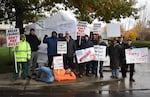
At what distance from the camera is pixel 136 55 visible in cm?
1605

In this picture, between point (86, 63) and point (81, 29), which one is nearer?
point (86, 63)

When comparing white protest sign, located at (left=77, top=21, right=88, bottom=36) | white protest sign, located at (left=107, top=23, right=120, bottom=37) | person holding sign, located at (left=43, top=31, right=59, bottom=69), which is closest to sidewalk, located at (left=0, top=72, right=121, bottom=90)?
person holding sign, located at (left=43, top=31, right=59, bottom=69)

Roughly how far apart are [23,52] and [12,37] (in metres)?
0.68

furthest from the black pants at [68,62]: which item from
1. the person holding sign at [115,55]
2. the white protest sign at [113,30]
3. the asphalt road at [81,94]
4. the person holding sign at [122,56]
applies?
the asphalt road at [81,94]

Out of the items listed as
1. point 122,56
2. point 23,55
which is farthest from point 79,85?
point 122,56

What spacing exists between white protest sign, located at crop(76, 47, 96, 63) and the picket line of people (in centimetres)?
16

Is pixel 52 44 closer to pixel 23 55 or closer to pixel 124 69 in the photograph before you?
pixel 23 55

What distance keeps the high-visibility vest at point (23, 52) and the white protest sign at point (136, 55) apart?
3.93 meters

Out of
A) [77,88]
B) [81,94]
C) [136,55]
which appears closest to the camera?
[81,94]

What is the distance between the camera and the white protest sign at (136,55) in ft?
51.8

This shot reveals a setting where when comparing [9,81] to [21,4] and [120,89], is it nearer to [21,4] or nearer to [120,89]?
[120,89]

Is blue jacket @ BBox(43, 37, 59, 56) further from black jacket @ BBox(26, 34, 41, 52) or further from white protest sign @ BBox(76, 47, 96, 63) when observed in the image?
white protest sign @ BBox(76, 47, 96, 63)

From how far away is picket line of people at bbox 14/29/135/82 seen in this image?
14.6m

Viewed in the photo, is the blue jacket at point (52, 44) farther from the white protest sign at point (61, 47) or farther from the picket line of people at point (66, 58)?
the white protest sign at point (61, 47)
